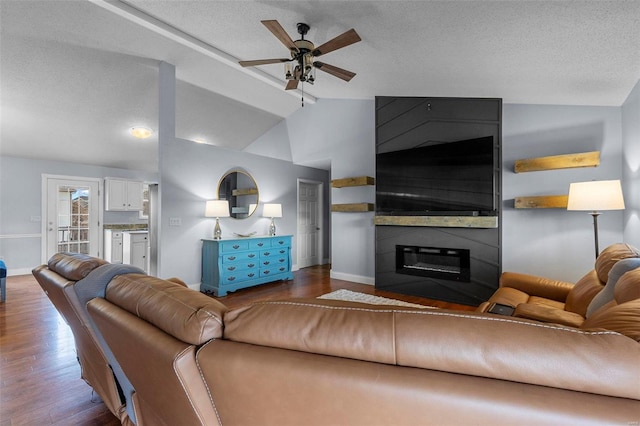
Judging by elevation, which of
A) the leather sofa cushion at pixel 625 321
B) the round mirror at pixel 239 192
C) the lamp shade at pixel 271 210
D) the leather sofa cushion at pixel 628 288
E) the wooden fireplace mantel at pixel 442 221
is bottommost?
the leather sofa cushion at pixel 628 288

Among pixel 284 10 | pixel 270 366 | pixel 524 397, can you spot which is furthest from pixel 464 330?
pixel 284 10

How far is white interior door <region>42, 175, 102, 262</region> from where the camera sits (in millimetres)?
5824

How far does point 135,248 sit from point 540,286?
6.62 m

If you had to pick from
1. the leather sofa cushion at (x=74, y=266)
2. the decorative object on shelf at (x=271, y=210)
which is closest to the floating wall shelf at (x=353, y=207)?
the decorative object on shelf at (x=271, y=210)

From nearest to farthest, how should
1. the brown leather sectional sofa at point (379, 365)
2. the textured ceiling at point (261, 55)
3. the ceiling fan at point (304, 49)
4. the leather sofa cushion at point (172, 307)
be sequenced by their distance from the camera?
the brown leather sectional sofa at point (379, 365), the leather sofa cushion at point (172, 307), the textured ceiling at point (261, 55), the ceiling fan at point (304, 49)

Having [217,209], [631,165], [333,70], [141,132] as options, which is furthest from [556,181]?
[141,132]

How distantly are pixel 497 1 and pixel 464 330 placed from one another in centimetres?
228

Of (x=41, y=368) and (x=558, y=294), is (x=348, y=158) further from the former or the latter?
(x=41, y=368)

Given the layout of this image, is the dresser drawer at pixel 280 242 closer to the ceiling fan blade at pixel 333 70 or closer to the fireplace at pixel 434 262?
the fireplace at pixel 434 262

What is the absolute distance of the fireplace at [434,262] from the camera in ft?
12.9

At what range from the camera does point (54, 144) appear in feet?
17.2

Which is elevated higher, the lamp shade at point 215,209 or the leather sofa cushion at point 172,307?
the lamp shade at point 215,209

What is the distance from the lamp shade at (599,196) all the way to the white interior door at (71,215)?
8.13 m

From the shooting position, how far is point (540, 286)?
2.50 meters
